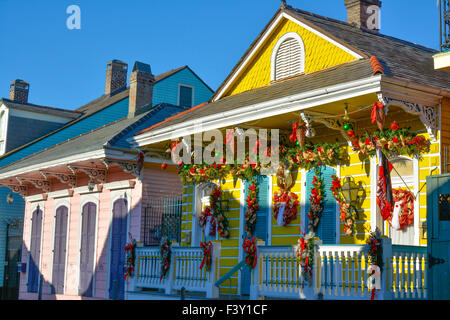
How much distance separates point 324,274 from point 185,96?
2007 cm

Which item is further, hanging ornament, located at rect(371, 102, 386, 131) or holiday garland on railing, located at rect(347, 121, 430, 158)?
holiday garland on railing, located at rect(347, 121, 430, 158)

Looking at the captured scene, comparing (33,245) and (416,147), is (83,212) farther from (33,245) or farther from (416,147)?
(416,147)

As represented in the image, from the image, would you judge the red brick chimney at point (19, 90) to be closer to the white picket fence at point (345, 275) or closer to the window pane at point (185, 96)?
the window pane at point (185, 96)

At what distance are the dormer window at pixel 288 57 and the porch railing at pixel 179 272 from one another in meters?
4.60

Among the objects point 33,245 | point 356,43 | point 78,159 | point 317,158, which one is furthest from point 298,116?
point 33,245

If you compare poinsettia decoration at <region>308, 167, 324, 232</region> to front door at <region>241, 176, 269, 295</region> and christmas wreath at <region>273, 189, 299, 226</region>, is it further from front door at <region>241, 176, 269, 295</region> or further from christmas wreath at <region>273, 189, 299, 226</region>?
front door at <region>241, 176, 269, 295</region>

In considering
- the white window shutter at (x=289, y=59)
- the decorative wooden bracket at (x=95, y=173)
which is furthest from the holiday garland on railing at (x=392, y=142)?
the decorative wooden bracket at (x=95, y=173)

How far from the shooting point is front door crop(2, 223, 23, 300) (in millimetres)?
26797

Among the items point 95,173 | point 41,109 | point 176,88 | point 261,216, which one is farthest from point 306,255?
point 41,109

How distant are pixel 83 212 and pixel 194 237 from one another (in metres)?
5.85

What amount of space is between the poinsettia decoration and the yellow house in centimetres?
11

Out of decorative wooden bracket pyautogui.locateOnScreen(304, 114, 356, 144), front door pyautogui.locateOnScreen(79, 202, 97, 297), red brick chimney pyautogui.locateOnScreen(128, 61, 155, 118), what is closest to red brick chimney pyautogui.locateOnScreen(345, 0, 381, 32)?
decorative wooden bracket pyautogui.locateOnScreen(304, 114, 356, 144)

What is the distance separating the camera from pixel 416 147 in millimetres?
12172

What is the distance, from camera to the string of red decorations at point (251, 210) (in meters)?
15.5
